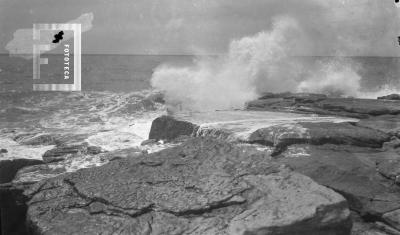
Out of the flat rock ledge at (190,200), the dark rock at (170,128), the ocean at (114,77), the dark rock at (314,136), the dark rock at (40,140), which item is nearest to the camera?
the flat rock ledge at (190,200)

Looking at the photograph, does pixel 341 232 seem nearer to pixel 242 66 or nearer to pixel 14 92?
pixel 242 66

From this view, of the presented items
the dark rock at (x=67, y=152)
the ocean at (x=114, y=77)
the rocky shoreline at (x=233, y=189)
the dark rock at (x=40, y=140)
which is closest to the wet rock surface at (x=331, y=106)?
the rocky shoreline at (x=233, y=189)

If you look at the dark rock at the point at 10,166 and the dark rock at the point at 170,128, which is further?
the dark rock at the point at 170,128

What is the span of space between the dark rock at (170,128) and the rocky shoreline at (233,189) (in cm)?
129

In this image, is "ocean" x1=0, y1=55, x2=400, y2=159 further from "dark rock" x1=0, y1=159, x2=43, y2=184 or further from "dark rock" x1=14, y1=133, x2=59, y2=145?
"dark rock" x1=0, y1=159, x2=43, y2=184

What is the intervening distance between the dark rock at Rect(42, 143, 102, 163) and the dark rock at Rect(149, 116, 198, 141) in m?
1.07

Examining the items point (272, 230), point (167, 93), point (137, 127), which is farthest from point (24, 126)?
point (272, 230)

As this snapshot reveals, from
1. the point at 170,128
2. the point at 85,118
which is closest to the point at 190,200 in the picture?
the point at 170,128

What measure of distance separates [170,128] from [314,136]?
2474mm

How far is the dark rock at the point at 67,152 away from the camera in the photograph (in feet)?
18.0

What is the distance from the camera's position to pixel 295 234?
280 centimetres

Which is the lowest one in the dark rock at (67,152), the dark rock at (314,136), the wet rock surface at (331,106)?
the dark rock at (67,152)

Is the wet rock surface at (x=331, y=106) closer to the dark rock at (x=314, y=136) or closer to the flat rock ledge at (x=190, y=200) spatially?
the dark rock at (x=314, y=136)

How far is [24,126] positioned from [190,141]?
863cm
